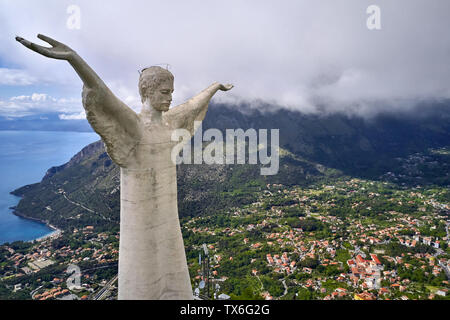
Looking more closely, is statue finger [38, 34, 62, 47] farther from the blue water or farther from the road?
the blue water

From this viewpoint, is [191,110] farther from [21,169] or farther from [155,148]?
[21,169]

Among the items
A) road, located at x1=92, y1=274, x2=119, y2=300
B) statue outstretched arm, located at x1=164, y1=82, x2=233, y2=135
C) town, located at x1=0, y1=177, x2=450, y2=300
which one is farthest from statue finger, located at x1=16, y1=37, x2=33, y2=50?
road, located at x1=92, y1=274, x2=119, y2=300

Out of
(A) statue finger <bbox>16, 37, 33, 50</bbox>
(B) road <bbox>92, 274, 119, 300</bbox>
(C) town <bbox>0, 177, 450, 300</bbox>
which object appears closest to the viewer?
(A) statue finger <bbox>16, 37, 33, 50</bbox>

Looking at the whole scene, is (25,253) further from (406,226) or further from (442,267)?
(406,226)

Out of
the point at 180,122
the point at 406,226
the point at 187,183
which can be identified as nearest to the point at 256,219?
the point at 187,183

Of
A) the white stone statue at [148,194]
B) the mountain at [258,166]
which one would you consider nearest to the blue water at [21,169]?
the mountain at [258,166]

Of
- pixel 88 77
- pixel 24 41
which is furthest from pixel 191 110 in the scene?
pixel 24 41
